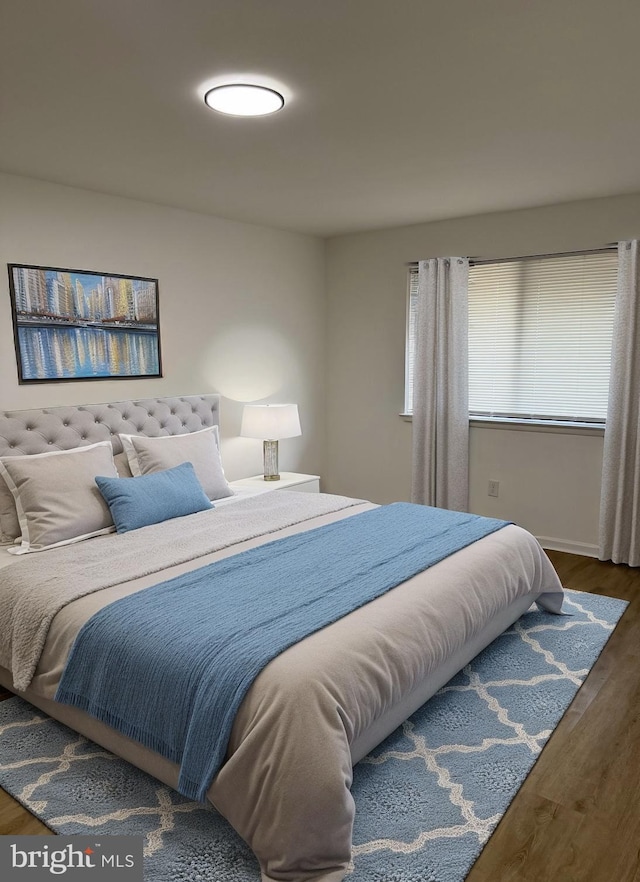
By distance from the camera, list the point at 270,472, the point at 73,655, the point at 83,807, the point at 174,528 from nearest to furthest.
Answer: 1. the point at 83,807
2. the point at 73,655
3. the point at 174,528
4. the point at 270,472

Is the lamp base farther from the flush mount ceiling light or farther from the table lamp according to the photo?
the flush mount ceiling light

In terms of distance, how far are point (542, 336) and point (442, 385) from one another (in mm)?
786

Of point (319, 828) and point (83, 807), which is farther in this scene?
point (83, 807)

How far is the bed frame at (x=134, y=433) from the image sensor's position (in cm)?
212

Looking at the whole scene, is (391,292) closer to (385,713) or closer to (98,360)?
(98,360)

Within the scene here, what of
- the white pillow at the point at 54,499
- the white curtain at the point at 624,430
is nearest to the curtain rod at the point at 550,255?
the white curtain at the point at 624,430

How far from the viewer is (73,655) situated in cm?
220

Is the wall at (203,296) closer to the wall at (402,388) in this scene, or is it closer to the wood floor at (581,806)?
the wall at (402,388)

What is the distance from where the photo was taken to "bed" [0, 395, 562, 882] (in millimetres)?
1703

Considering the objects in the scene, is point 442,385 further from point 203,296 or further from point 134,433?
point 134,433

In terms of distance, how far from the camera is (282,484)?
4.46 meters

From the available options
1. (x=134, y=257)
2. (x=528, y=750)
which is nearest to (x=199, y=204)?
(x=134, y=257)

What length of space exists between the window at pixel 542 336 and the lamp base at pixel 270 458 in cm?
153

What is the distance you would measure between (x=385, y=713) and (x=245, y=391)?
3112 millimetres
